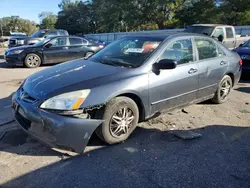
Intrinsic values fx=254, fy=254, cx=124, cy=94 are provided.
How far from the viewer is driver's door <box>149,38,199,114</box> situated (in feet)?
12.9

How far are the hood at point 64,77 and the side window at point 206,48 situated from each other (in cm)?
177

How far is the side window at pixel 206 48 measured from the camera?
4.74 meters

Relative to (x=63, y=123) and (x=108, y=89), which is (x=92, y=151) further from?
(x=108, y=89)

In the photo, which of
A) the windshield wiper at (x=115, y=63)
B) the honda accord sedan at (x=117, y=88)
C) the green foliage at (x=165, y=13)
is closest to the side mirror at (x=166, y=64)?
the honda accord sedan at (x=117, y=88)

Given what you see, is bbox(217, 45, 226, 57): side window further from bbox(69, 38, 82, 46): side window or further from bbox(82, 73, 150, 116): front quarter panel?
bbox(69, 38, 82, 46): side window

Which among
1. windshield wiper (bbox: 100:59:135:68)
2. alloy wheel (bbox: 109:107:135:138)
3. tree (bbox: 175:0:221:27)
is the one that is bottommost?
alloy wheel (bbox: 109:107:135:138)

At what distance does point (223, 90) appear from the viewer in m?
5.49

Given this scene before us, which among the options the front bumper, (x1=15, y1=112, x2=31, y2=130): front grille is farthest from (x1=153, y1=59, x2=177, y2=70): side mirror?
(x1=15, y1=112, x2=31, y2=130): front grille

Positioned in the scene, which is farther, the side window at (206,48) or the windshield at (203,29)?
the windshield at (203,29)

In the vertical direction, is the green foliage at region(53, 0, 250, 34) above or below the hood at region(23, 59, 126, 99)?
above

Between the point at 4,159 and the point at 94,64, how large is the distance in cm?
192

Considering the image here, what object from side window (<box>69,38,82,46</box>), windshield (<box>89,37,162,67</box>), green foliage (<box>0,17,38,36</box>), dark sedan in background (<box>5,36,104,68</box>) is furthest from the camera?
green foliage (<box>0,17,38,36</box>)

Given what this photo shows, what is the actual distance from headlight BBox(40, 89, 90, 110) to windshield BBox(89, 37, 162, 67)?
1.08 metres

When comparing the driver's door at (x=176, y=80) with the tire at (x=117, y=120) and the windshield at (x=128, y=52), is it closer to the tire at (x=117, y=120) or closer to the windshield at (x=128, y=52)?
the windshield at (x=128, y=52)
